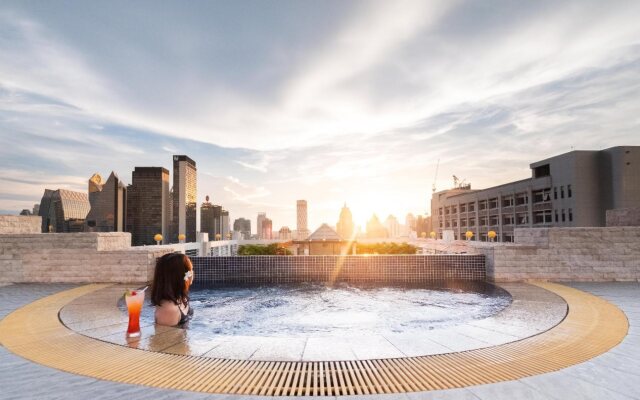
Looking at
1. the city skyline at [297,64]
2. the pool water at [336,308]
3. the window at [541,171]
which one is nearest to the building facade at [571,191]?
the window at [541,171]

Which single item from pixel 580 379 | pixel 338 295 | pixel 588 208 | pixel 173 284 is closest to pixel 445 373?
pixel 580 379

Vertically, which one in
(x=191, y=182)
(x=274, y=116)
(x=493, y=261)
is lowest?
(x=493, y=261)

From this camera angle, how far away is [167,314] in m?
5.73

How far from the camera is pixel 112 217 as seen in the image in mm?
105875

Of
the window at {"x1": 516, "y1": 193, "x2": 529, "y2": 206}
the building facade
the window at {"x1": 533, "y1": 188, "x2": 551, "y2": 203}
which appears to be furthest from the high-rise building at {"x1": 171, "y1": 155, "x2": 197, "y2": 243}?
the window at {"x1": 533, "y1": 188, "x2": 551, "y2": 203}

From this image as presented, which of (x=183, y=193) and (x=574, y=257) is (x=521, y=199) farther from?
(x=183, y=193)

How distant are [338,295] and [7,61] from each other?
16904mm

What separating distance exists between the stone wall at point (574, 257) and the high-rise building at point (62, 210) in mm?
127706

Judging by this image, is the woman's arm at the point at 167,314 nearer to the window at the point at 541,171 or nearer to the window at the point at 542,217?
the window at the point at 542,217

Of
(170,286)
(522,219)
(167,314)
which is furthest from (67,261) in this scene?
(522,219)

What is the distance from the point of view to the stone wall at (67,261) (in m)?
10.9

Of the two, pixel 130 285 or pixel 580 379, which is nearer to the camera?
pixel 580 379

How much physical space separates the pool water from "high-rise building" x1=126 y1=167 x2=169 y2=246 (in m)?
116

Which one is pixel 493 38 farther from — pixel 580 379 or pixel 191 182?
pixel 191 182
